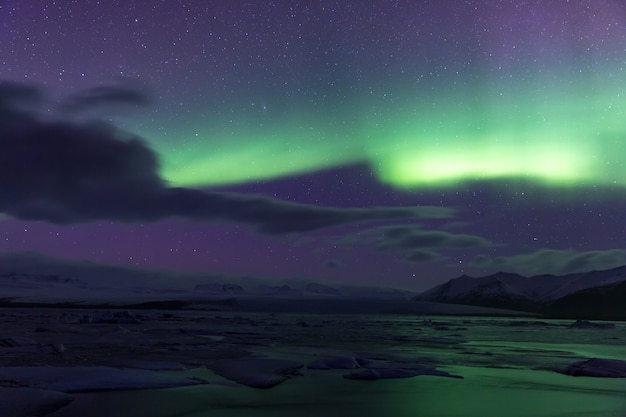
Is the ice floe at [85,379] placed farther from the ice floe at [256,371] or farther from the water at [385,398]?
the ice floe at [256,371]

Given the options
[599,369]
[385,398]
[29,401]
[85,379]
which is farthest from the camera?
[599,369]

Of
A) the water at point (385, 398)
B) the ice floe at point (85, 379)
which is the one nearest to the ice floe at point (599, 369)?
the water at point (385, 398)

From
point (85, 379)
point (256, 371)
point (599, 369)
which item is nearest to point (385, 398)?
point (256, 371)

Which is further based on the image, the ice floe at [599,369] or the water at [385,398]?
the ice floe at [599,369]

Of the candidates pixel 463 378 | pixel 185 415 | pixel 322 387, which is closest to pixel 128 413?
pixel 185 415

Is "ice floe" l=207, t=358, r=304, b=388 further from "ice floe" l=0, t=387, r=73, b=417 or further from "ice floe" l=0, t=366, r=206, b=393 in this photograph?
"ice floe" l=0, t=387, r=73, b=417

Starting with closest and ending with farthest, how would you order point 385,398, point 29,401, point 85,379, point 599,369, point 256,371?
point 29,401 < point 385,398 < point 85,379 < point 256,371 < point 599,369

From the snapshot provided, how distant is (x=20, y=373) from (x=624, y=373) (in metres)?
14.9

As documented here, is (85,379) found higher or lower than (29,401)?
lower

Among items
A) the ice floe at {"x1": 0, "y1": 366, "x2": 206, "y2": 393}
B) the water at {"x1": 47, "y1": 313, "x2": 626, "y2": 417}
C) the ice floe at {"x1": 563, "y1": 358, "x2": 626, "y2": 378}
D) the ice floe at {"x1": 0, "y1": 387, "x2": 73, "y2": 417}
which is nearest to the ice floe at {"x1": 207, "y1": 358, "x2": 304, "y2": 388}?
the water at {"x1": 47, "y1": 313, "x2": 626, "y2": 417}

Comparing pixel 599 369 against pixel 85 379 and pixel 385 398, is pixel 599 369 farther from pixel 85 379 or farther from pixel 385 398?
pixel 85 379

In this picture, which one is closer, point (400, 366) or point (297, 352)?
point (400, 366)

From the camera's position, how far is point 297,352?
19.6m

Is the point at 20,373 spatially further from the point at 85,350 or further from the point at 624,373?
the point at 624,373
